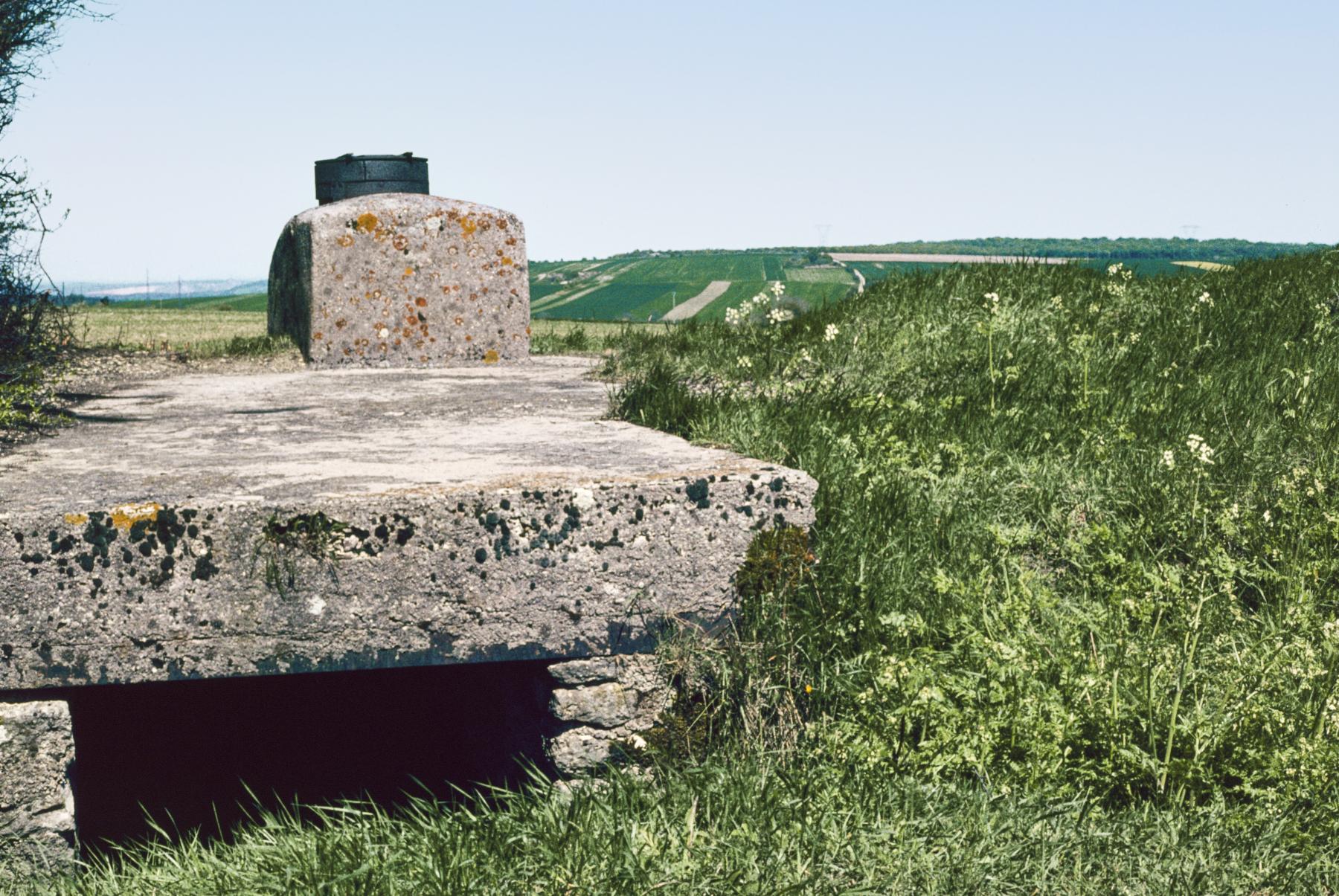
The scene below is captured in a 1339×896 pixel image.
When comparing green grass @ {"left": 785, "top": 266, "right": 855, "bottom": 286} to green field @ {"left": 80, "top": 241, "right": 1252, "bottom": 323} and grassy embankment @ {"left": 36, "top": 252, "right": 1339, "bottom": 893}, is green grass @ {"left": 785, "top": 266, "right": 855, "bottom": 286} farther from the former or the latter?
grassy embankment @ {"left": 36, "top": 252, "right": 1339, "bottom": 893}

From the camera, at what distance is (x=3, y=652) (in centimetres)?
288

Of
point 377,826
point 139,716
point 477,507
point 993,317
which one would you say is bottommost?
point 139,716

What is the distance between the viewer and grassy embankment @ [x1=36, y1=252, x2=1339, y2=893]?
95.3 inches

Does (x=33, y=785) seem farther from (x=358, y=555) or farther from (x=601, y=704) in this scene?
(x=601, y=704)

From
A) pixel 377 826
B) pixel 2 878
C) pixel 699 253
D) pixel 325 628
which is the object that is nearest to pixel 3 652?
pixel 2 878

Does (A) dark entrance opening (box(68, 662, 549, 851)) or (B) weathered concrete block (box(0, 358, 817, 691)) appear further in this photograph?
(A) dark entrance opening (box(68, 662, 549, 851))

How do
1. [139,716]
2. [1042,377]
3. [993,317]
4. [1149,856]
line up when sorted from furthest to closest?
1. [993,317]
2. [1042,377]
3. [139,716]
4. [1149,856]

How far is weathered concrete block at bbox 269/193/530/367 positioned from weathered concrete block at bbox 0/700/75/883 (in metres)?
4.09

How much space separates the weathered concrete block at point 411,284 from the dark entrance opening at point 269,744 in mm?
2580

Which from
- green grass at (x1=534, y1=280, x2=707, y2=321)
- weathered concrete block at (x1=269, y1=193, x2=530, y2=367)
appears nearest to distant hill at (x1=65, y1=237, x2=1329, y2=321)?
green grass at (x1=534, y1=280, x2=707, y2=321)

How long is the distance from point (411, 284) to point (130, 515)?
419 centimetres

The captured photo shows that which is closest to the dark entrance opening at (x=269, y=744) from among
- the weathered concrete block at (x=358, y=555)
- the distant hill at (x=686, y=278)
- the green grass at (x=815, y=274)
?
the weathered concrete block at (x=358, y=555)

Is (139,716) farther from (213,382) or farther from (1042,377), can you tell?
(1042,377)

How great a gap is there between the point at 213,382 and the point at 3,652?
10.2 feet
